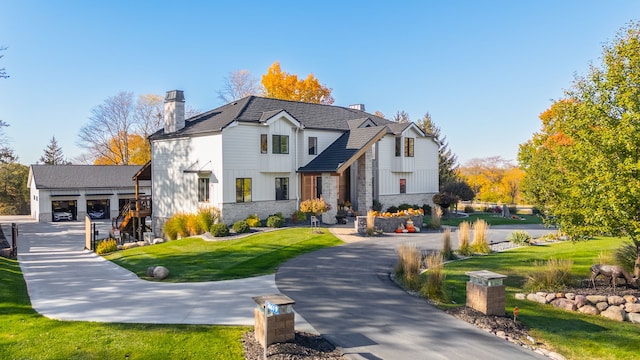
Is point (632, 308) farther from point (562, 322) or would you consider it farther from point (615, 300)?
point (562, 322)

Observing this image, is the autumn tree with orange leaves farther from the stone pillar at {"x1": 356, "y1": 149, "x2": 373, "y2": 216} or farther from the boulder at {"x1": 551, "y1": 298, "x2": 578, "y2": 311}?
the boulder at {"x1": 551, "y1": 298, "x2": 578, "y2": 311}

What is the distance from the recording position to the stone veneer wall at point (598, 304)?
10.3 meters

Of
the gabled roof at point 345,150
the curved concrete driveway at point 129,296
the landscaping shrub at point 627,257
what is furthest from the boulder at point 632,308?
the gabled roof at point 345,150

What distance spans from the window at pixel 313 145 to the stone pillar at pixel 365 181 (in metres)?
3.18

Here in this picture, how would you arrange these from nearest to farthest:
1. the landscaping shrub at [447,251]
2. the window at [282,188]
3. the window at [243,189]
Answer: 1. the landscaping shrub at [447,251]
2. the window at [243,189]
3. the window at [282,188]

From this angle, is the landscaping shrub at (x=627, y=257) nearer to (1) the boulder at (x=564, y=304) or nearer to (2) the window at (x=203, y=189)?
(1) the boulder at (x=564, y=304)

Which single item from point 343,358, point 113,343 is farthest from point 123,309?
point 343,358

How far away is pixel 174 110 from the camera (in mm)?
29156

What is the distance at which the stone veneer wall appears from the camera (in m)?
10.3

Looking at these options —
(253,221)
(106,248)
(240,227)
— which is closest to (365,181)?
(253,221)

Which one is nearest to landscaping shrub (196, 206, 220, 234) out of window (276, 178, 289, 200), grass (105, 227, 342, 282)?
grass (105, 227, 342, 282)

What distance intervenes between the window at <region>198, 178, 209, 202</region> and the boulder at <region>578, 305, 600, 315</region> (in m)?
20.8

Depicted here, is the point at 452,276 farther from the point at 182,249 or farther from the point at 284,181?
the point at 284,181

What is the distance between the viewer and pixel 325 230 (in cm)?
2353
